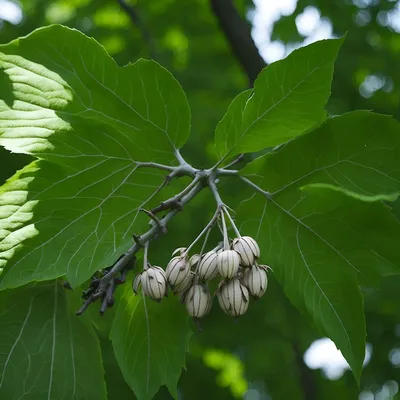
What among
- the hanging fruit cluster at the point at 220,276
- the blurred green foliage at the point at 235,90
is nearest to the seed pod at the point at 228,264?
→ the hanging fruit cluster at the point at 220,276

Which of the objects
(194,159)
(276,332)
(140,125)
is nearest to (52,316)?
(140,125)

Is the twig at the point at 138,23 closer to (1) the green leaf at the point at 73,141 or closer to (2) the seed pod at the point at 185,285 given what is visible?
(1) the green leaf at the point at 73,141

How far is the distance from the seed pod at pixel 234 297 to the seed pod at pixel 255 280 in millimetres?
20

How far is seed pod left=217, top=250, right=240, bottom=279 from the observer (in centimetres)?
169

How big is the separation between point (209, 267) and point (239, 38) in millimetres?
2394

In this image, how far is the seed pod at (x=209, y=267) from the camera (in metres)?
1.73

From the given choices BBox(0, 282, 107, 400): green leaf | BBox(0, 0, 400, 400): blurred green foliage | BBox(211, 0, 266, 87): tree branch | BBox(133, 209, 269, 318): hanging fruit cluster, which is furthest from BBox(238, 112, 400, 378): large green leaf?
BBox(211, 0, 266, 87): tree branch

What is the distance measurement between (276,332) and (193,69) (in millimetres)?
2156

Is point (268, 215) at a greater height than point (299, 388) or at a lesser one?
greater

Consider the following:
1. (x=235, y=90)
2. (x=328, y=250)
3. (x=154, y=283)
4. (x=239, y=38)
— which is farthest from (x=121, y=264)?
(x=235, y=90)

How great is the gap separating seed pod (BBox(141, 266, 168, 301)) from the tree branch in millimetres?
2124

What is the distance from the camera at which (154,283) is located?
179 centimetres

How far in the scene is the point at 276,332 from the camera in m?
A: 4.86

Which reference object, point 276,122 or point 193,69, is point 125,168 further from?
point 193,69
